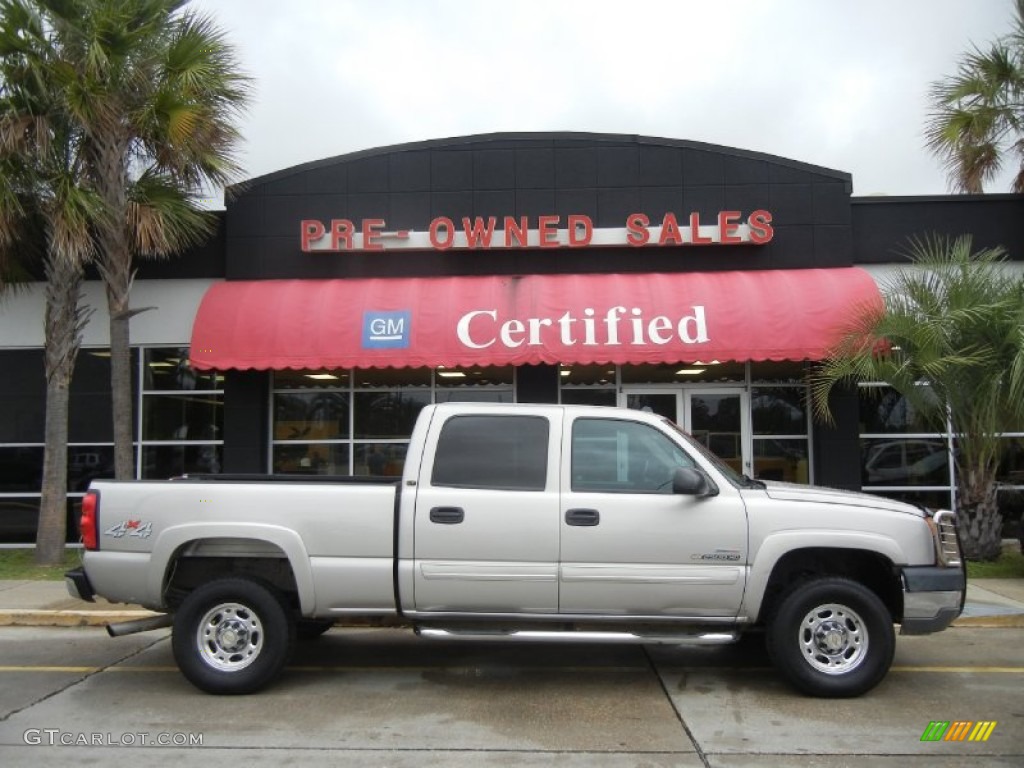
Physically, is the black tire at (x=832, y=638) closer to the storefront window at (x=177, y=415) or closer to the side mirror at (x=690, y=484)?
the side mirror at (x=690, y=484)

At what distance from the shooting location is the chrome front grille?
600 cm

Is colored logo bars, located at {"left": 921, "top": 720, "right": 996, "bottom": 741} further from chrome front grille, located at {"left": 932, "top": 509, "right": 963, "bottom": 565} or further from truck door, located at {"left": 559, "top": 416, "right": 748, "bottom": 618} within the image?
truck door, located at {"left": 559, "top": 416, "right": 748, "bottom": 618}

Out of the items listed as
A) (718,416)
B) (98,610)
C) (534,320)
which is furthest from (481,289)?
(98,610)

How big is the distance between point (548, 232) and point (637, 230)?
1.33 m

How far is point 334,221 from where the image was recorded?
13.4m

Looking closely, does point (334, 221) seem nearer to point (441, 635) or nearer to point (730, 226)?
point (730, 226)

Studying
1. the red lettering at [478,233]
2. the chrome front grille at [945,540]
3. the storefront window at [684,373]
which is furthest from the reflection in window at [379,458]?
the chrome front grille at [945,540]

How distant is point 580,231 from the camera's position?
1330cm

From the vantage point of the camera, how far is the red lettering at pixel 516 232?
13180 mm

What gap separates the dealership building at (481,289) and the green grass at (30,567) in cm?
117

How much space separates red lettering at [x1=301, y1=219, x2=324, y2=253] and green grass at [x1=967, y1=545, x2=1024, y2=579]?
998cm

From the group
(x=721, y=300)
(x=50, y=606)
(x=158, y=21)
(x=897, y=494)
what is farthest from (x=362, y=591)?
(x=897, y=494)

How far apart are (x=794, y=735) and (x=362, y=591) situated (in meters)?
2.89

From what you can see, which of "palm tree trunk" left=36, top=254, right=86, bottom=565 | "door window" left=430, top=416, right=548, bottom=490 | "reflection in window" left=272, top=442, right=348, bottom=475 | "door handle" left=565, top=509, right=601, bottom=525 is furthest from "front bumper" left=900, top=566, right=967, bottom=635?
"palm tree trunk" left=36, top=254, right=86, bottom=565
